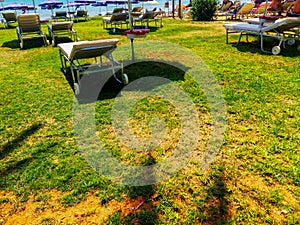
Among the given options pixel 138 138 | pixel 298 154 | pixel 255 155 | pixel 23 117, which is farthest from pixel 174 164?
pixel 23 117

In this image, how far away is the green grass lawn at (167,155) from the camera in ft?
7.02

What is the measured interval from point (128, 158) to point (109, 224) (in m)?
0.88

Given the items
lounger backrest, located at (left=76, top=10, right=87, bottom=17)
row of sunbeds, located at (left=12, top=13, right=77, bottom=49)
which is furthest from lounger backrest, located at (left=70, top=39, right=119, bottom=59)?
lounger backrest, located at (left=76, top=10, right=87, bottom=17)

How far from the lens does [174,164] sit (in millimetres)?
2697

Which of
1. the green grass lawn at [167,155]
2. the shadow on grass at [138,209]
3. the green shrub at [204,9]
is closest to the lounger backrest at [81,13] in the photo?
the green shrub at [204,9]

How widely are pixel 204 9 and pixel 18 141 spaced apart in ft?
47.8

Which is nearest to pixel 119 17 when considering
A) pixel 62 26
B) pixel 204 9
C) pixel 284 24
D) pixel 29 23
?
pixel 62 26

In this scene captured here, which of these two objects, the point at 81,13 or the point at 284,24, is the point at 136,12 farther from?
the point at 284,24

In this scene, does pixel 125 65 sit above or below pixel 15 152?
above

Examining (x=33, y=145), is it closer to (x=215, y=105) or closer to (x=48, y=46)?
(x=215, y=105)

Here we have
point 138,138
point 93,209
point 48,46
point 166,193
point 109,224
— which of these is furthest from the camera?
point 48,46

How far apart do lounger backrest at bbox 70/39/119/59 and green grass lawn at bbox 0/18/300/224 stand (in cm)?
78

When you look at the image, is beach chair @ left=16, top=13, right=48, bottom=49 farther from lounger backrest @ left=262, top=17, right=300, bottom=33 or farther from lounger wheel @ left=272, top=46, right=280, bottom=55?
lounger wheel @ left=272, top=46, right=280, bottom=55

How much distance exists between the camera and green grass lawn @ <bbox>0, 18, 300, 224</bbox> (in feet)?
7.02
